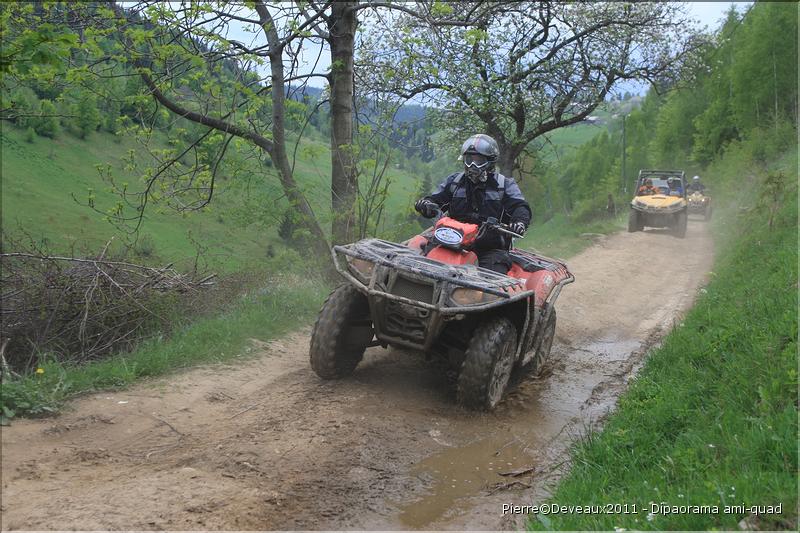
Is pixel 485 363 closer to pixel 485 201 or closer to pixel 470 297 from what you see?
pixel 470 297

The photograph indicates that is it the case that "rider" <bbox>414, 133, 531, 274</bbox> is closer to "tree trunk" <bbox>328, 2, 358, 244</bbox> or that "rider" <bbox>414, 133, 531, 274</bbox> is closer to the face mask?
the face mask

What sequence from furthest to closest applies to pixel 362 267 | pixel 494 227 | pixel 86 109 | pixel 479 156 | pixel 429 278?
pixel 86 109
pixel 479 156
pixel 494 227
pixel 362 267
pixel 429 278

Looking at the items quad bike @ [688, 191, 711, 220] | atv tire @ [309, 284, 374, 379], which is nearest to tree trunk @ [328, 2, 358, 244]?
atv tire @ [309, 284, 374, 379]

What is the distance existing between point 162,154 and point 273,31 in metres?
2.33

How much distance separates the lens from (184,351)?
7461 millimetres

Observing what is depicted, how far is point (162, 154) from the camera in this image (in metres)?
10.6

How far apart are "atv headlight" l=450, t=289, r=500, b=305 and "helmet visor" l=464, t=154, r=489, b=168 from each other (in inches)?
64.1

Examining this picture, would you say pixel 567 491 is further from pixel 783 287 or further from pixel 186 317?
pixel 186 317

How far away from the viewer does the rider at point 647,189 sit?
952 inches

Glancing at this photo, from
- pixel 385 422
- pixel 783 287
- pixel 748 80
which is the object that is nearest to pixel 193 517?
pixel 385 422

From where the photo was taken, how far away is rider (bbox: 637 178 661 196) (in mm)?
24172

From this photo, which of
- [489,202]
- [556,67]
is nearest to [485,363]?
[489,202]

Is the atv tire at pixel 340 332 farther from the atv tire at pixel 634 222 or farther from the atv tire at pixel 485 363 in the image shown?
the atv tire at pixel 634 222

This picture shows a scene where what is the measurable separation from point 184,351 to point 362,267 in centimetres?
224
